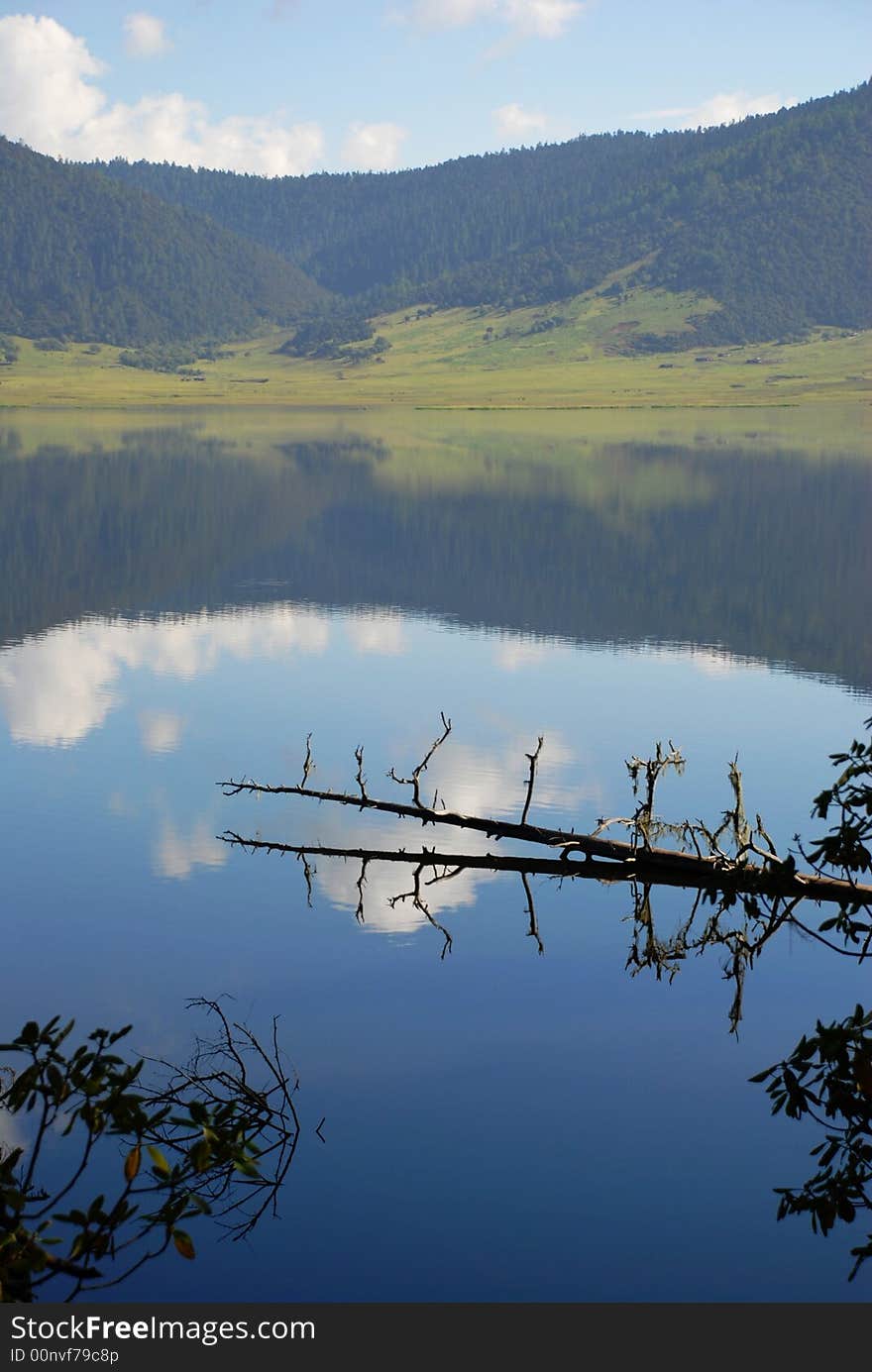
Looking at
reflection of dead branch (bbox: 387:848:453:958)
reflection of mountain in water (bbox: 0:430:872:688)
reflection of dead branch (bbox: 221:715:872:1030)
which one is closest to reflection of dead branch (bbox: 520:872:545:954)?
reflection of dead branch (bbox: 221:715:872:1030)

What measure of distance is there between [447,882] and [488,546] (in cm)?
3435

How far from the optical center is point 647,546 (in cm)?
5191

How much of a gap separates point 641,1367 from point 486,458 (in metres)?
79.8

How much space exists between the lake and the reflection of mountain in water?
0.27 m

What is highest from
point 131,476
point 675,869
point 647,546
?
point 131,476

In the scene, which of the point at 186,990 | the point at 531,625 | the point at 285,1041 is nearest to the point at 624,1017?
the point at 285,1041

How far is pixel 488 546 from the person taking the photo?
51312 millimetres

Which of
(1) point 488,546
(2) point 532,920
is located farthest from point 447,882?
(1) point 488,546

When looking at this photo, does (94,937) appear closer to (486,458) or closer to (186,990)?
(186,990)

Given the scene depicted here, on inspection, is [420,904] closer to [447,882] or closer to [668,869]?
[447,882]

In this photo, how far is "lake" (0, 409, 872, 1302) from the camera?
10.8 meters

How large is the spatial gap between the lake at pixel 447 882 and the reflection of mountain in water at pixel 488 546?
0.27 m

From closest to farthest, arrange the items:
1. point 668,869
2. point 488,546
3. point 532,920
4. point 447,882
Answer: point 668,869 → point 532,920 → point 447,882 → point 488,546

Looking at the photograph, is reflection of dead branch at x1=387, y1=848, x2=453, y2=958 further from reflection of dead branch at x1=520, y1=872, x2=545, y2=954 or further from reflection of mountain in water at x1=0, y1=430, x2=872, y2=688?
reflection of mountain in water at x1=0, y1=430, x2=872, y2=688
